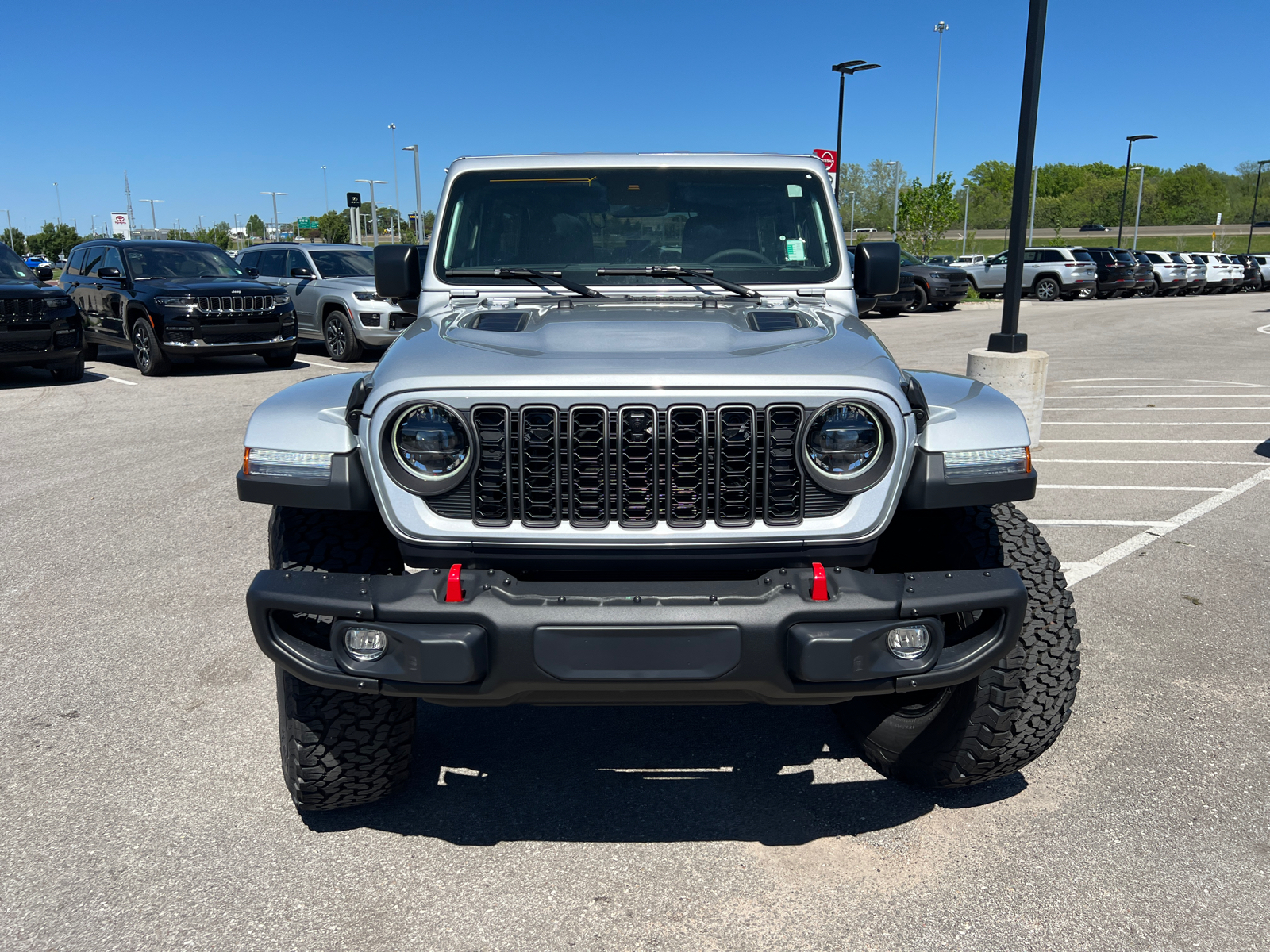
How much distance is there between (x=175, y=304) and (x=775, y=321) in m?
11.3

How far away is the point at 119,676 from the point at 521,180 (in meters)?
2.51

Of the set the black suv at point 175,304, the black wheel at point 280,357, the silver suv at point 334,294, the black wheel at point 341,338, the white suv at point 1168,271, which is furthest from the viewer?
the white suv at point 1168,271

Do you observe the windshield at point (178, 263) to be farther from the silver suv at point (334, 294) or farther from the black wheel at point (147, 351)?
the silver suv at point (334, 294)

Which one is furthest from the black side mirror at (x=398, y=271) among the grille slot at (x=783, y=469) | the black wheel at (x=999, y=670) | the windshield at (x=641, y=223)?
the black wheel at (x=999, y=670)

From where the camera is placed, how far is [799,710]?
384cm

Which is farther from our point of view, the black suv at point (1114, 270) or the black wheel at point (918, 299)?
the black suv at point (1114, 270)

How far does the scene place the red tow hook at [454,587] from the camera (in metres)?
2.38

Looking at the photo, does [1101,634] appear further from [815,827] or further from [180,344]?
[180,344]

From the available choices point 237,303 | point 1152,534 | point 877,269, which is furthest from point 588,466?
point 237,303

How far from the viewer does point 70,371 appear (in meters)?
12.5

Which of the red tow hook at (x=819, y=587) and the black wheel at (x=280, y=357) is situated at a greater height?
the red tow hook at (x=819, y=587)

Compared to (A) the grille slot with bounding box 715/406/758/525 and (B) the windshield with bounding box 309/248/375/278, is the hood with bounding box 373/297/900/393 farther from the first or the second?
(B) the windshield with bounding box 309/248/375/278

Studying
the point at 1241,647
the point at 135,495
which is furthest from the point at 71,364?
the point at 1241,647

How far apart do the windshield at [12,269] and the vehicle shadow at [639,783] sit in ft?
36.1
